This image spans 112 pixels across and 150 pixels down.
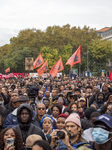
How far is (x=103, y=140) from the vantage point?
2.77 m

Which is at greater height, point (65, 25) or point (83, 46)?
point (65, 25)

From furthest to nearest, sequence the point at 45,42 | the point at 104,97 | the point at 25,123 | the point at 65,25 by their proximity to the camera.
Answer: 1. the point at 65,25
2. the point at 45,42
3. the point at 104,97
4. the point at 25,123

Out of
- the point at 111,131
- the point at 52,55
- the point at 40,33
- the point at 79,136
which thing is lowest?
the point at 79,136

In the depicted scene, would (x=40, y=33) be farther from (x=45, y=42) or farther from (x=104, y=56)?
(x=104, y=56)

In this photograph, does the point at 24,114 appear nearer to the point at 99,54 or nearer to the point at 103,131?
the point at 103,131

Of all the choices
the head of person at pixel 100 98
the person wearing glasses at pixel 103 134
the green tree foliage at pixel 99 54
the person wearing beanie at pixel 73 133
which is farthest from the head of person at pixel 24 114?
the green tree foliage at pixel 99 54

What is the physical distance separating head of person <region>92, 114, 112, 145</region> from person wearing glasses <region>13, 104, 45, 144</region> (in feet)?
6.00

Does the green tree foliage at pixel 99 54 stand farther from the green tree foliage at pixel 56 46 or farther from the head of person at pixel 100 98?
the head of person at pixel 100 98

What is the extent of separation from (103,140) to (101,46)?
5345 cm

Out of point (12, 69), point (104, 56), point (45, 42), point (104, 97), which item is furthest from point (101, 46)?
point (104, 97)

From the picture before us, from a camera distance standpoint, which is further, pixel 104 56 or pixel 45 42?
pixel 104 56

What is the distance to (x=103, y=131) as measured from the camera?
2.82 metres

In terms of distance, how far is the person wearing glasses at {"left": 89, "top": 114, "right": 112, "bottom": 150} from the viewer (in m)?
2.78

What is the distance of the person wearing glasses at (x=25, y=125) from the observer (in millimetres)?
4598
